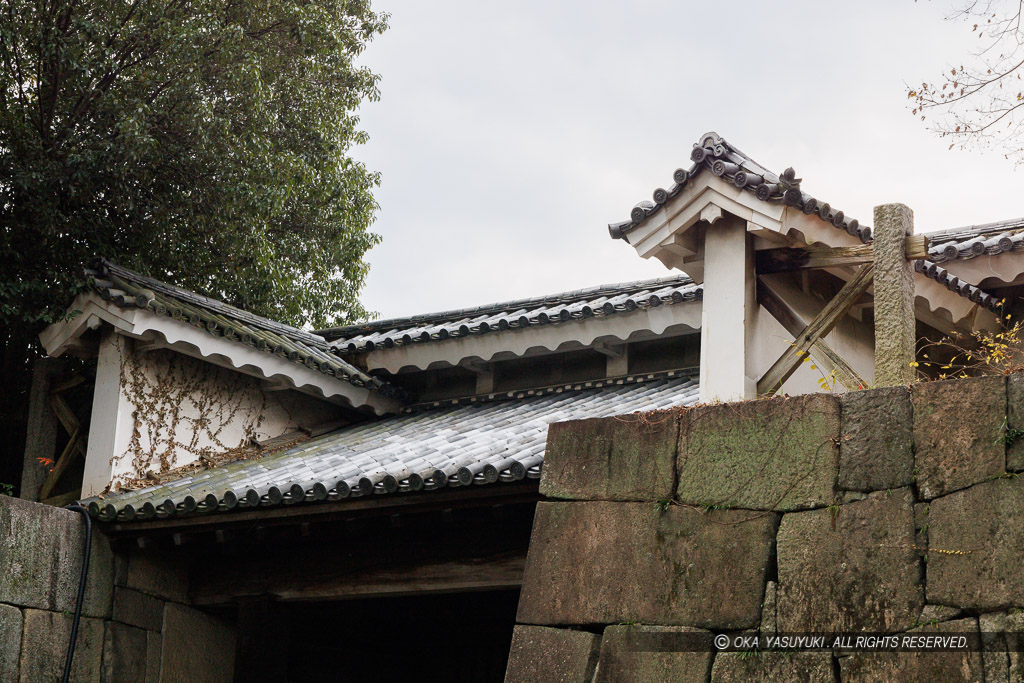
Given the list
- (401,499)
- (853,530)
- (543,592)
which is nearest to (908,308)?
(853,530)

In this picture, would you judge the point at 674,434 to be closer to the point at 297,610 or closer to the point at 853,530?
the point at 853,530

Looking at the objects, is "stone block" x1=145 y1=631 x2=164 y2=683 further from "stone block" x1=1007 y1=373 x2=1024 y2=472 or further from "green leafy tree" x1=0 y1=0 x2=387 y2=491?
"stone block" x1=1007 y1=373 x2=1024 y2=472

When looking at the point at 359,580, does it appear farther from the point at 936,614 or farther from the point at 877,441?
the point at 936,614

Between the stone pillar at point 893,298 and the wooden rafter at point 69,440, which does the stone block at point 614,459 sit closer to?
the stone pillar at point 893,298

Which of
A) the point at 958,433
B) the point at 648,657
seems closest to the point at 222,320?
the point at 648,657

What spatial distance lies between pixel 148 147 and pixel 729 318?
765 cm

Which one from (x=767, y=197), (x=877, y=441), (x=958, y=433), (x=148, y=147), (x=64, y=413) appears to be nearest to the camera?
(x=958, y=433)

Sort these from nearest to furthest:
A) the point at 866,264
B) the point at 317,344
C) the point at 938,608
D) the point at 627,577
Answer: the point at 938,608
the point at 627,577
the point at 866,264
the point at 317,344

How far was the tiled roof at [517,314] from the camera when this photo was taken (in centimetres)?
1002

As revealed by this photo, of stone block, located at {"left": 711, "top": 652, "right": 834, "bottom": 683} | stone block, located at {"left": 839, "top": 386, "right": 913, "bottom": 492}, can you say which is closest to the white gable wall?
stone block, located at {"left": 711, "top": 652, "right": 834, "bottom": 683}

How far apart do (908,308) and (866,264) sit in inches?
19.5

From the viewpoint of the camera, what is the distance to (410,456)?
28.9 feet

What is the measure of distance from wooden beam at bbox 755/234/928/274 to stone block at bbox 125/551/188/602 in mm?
5560

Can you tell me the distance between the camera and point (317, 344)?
A: 11781 mm
